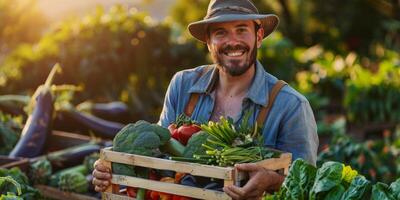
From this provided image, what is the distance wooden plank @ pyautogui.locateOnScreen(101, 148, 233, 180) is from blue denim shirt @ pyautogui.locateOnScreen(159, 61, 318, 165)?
3.06 feet

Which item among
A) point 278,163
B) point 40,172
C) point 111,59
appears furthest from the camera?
point 111,59

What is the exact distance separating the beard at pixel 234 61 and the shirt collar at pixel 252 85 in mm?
107

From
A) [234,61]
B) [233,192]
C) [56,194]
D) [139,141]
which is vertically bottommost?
[56,194]

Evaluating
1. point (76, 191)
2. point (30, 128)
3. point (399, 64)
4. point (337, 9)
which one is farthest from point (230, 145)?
point (337, 9)

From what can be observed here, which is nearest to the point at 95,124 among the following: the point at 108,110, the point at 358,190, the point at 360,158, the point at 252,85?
the point at 108,110

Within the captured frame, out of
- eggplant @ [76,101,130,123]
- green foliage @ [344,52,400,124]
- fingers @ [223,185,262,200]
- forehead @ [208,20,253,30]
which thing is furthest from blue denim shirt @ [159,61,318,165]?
green foliage @ [344,52,400,124]

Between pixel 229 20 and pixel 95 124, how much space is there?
4176mm

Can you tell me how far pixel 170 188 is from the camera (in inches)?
177

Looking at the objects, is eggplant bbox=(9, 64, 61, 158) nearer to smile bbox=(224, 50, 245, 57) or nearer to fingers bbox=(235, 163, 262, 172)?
smile bbox=(224, 50, 245, 57)

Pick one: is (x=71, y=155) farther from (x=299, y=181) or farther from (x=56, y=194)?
(x=299, y=181)

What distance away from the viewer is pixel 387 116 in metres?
11.7

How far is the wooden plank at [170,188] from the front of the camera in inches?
172

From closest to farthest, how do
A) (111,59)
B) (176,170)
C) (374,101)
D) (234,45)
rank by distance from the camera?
(176,170) < (234,45) < (111,59) < (374,101)

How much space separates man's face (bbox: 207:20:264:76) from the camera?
528 cm
